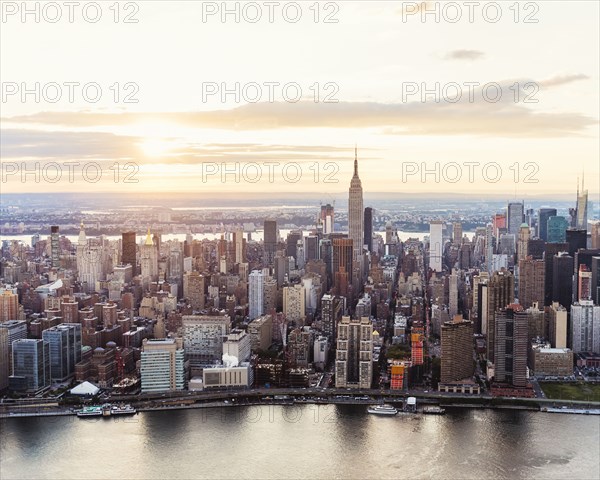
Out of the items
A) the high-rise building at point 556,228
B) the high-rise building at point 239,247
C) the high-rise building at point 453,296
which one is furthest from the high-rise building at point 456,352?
the high-rise building at point 556,228

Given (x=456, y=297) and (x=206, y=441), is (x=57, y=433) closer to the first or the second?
(x=206, y=441)

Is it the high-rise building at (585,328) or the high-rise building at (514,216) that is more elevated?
the high-rise building at (514,216)

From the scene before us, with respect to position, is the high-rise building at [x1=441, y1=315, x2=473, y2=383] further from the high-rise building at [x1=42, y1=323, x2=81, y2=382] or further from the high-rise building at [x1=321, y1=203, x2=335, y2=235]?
the high-rise building at [x1=321, y1=203, x2=335, y2=235]

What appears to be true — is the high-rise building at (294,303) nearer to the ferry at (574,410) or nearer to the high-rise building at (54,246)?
the ferry at (574,410)

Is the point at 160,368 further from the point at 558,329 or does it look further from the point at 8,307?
the point at 558,329

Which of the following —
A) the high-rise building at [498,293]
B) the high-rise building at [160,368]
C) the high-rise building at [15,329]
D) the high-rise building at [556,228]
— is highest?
the high-rise building at [556,228]

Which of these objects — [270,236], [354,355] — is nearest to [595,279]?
[354,355]

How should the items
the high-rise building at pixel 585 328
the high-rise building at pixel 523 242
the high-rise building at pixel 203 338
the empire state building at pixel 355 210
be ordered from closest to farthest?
the high-rise building at pixel 203 338
the high-rise building at pixel 585 328
the high-rise building at pixel 523 242
the empire state building at pixel 355 210

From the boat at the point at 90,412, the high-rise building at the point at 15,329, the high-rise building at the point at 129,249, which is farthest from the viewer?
the high-rise building at the point at 129,249
